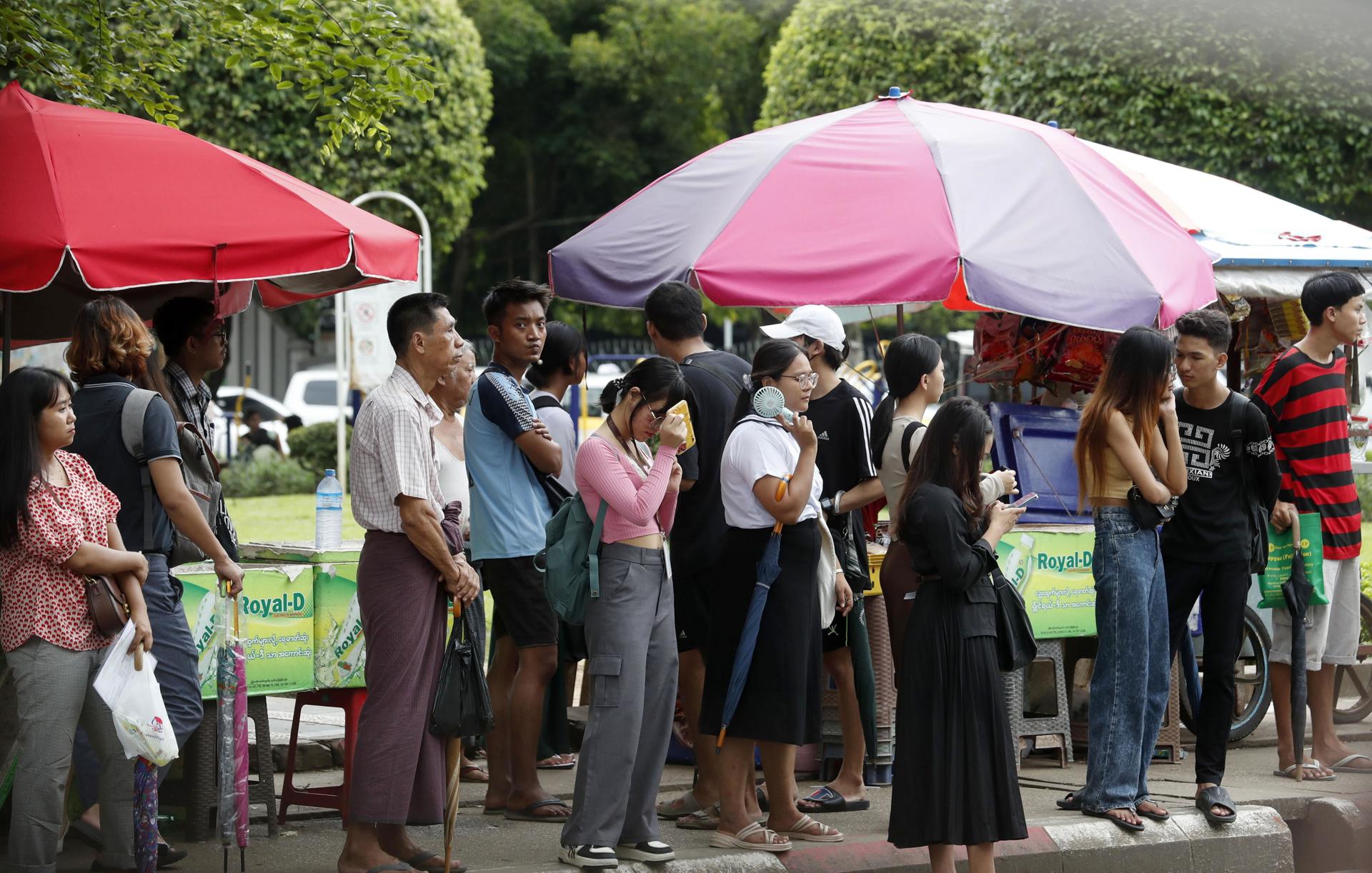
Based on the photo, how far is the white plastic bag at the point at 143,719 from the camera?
13.7ft

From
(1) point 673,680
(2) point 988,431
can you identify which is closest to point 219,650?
(1) point 673,680

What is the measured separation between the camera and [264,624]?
215 inches

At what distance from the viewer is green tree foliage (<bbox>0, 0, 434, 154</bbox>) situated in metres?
6.88

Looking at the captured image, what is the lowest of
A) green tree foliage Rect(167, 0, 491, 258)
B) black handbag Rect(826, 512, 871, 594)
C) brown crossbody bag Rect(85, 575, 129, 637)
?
brown crossbody bag Rect(85, 575, 129, 637)

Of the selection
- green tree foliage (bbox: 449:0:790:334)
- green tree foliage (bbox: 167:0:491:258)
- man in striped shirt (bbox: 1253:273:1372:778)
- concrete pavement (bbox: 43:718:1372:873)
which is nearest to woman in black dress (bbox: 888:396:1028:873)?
concrete pavement (bbox: 43:718:1372:873)

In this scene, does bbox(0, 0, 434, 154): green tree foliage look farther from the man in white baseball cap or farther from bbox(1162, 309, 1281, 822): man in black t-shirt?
bbox(1162, 309, 1281, 822): man in black t-shirt

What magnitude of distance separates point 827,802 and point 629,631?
160cm

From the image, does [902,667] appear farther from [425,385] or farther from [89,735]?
[89,735]

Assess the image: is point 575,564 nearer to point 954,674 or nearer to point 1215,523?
point 954,674

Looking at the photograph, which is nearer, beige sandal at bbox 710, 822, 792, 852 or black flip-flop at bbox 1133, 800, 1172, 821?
beige sandal at bbox 710, 822, 792, 852

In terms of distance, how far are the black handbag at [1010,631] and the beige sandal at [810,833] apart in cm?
95

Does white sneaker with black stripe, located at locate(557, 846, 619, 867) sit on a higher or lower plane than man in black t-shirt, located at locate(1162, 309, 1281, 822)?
lower

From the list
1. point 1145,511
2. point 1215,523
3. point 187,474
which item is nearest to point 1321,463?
point 1215,523

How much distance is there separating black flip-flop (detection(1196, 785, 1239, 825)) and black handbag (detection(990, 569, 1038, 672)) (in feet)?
4.67
